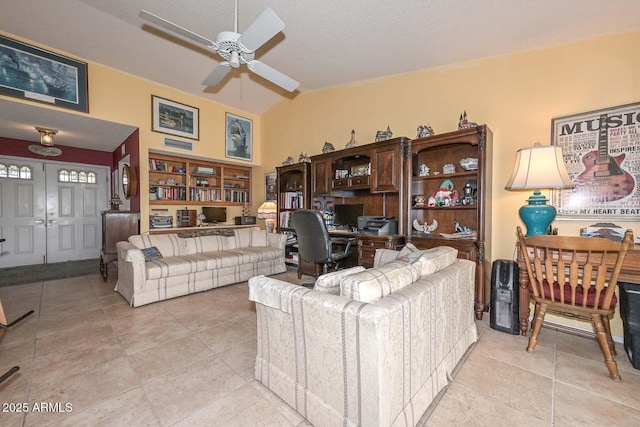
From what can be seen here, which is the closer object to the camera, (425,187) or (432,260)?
(432,260)

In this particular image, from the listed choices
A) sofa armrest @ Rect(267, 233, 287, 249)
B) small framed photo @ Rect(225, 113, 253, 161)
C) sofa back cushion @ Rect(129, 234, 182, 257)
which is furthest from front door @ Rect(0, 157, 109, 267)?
sofa armrest @ Rect(267, 233, 287, 249)

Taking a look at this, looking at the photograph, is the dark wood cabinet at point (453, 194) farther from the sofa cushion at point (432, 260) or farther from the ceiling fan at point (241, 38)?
the ceiling fan at point (241, 38)

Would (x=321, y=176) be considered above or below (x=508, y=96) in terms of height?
below

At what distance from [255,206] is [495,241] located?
15.4 feet

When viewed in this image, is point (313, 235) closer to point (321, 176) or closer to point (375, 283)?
point (321, 176)

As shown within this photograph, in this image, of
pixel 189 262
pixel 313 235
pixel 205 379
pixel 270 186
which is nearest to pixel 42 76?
pixel 189 262

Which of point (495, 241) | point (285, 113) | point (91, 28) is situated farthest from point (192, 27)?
point (495, 241)

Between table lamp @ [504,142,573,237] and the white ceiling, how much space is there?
1112 millimetres

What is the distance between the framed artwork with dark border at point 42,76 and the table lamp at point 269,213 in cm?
295

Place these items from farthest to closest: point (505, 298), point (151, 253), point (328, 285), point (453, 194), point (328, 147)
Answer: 1. point (328, 147)
2. point (151, 253)
3. point (453, 194)
4. point (505, 298)
5. point (328, 285)

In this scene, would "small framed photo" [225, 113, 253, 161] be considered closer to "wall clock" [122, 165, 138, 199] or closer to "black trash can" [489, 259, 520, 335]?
"wall clock" [122, 165, 138, 199]

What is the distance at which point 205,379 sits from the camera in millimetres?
1695

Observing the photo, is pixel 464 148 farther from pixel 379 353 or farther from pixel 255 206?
pixel 255 206

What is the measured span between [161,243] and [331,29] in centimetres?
335
